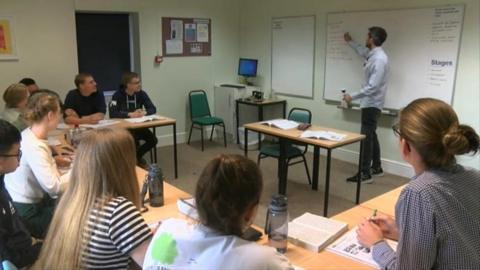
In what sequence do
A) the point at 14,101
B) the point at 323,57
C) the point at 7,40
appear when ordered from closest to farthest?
the point at 14,101 → the point at 7,40 → the point at 323,57

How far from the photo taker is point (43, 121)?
2334 mm

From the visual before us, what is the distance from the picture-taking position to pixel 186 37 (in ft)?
19.7

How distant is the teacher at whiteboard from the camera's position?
4.42 meters

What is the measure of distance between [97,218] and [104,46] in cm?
460

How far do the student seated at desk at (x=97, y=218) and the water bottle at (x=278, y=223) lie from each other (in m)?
0.53

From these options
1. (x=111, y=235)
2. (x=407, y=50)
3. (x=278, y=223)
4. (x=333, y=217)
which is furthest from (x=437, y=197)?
(x=407, y=50)

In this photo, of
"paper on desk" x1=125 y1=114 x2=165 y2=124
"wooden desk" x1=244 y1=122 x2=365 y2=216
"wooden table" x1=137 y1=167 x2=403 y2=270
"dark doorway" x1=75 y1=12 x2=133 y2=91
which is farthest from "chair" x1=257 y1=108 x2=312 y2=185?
"dark doorway" x1=75 y1=12 x2=133 y2=91

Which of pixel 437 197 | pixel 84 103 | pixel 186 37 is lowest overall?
pixel 84 103

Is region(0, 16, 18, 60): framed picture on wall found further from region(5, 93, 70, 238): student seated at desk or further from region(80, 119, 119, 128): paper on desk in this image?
region(5, 93, 70, 238): student seated at desk

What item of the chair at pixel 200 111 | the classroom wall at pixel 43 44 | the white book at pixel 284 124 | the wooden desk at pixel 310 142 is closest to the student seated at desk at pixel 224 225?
the wooden desk at pixel 310 142

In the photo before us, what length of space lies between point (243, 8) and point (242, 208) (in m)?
5.83

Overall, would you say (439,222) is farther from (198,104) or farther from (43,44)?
(198,104)

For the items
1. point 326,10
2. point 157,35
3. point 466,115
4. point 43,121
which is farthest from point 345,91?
point 43,121

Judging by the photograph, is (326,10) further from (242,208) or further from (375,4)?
(242,208)
